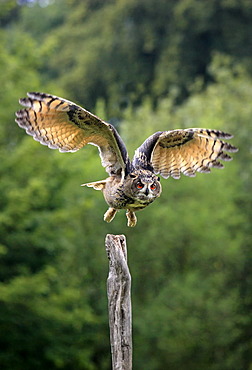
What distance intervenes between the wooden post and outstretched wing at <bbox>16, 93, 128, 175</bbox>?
696mm

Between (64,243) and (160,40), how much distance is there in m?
15.5

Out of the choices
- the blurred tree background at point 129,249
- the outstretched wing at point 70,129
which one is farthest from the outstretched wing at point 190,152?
the blurred tree background at point 129,249

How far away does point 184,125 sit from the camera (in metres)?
23.9

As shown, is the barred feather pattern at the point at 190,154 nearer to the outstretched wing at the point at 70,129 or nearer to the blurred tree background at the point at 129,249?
the outstretched wing at the point at 70,129

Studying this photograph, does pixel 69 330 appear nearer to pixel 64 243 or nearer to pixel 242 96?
pixel 64 243

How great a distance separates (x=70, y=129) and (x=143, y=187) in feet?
3.13

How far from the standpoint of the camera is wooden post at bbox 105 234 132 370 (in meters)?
7.55

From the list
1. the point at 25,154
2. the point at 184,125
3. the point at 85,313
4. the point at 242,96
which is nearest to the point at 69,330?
the point at 85,313

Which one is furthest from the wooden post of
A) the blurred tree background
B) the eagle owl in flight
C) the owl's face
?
the blurred tree background

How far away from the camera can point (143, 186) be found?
23.5ft

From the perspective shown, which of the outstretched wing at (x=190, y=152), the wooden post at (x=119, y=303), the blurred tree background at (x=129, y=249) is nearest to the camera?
the wooden post at (x=119, y=303)

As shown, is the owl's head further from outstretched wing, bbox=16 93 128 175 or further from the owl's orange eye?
outstretched wing, bbox=16 93 128 175

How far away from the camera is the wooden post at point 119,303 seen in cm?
755

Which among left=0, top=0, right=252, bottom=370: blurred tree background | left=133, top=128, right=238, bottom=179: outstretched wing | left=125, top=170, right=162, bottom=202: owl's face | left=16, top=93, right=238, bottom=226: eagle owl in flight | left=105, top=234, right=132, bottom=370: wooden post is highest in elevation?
left=0, top=0, right=252, bottom=370: blurred tree background
